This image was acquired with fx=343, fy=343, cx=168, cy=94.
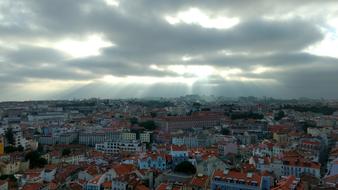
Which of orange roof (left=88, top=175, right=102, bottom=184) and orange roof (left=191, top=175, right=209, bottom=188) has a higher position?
orange roof (left=191, top=175, right=209, bottom=188)

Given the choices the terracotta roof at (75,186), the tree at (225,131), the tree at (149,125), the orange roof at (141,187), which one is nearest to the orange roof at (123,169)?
the terracotta roof at (75,186)

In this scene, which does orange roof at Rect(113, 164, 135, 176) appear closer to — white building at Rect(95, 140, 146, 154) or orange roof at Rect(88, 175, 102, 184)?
orange roof at Rect(88, 175, 102, 184)

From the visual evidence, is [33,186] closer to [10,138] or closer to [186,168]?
[186,168]

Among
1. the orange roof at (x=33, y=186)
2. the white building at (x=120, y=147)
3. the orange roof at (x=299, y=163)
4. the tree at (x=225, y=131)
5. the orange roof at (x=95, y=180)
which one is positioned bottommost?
the white building at (x=120, y=147)

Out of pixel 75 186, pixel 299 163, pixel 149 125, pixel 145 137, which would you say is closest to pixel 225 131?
pixel 145 137

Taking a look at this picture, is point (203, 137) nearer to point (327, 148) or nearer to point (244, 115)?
point (327, 148)

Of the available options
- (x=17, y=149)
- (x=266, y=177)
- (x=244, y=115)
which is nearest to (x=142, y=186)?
(x=266, y=177)

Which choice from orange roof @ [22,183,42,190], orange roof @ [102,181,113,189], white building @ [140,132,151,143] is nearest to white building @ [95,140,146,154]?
white building @ [140,132,151,143]

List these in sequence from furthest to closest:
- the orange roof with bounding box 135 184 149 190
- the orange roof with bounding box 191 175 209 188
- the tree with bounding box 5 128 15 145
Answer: the tree with bounding box 5 128 15 145, the orange roof with bounding box 135 184 149 190, the orange roof with bounding box 191 175 209 188

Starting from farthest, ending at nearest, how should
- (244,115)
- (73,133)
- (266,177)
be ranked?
(244,115) → (73,133) → (266,177)

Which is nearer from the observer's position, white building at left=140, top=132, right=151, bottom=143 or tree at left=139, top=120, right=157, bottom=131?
white building at left=140, top=132, right=151, bottom=143

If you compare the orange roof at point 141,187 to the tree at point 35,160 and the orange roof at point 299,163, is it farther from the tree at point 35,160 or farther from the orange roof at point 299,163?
the tree at point 35,160
